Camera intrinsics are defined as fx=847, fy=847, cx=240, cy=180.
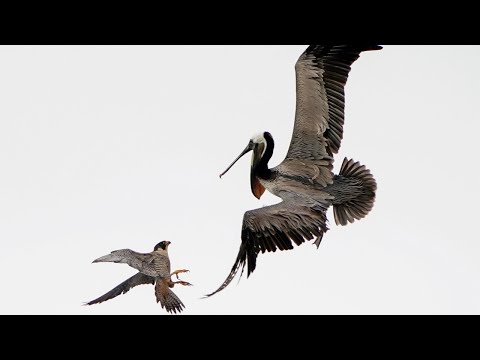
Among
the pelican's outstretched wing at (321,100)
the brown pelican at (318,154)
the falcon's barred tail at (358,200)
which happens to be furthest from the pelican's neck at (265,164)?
the falcon's barred tail at (358,200)

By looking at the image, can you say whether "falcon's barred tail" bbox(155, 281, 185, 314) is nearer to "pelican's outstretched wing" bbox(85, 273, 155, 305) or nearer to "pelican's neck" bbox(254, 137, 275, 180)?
"pelican's outstretched wing" bbox(85, 273, 155, 305)

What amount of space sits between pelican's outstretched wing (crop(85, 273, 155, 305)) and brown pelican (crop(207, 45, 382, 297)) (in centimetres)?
152

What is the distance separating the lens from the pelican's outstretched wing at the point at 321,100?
9.20 m

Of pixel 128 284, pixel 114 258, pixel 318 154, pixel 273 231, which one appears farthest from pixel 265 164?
pixel 128 284

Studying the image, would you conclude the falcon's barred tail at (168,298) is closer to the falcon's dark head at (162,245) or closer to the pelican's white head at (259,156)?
the falcon's dark head at (162,245)

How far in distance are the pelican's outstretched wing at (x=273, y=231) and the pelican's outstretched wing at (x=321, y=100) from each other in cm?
94

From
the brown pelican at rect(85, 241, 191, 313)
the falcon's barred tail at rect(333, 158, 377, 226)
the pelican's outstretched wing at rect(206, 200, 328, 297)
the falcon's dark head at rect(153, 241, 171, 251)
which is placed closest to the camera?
the pelican's outstretched wing at rect(206, 200, 328, 297)

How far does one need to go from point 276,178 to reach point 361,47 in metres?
1.69

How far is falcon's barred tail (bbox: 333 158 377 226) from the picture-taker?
954cm

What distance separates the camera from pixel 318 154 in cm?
924

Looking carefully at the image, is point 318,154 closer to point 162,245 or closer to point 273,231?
point 273,231

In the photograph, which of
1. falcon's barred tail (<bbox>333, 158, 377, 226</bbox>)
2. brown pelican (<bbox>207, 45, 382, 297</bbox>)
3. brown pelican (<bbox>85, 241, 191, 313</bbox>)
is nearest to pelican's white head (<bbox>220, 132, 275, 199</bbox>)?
brown pelican (<bbox>207, 45, 382, 297</bbox>)
